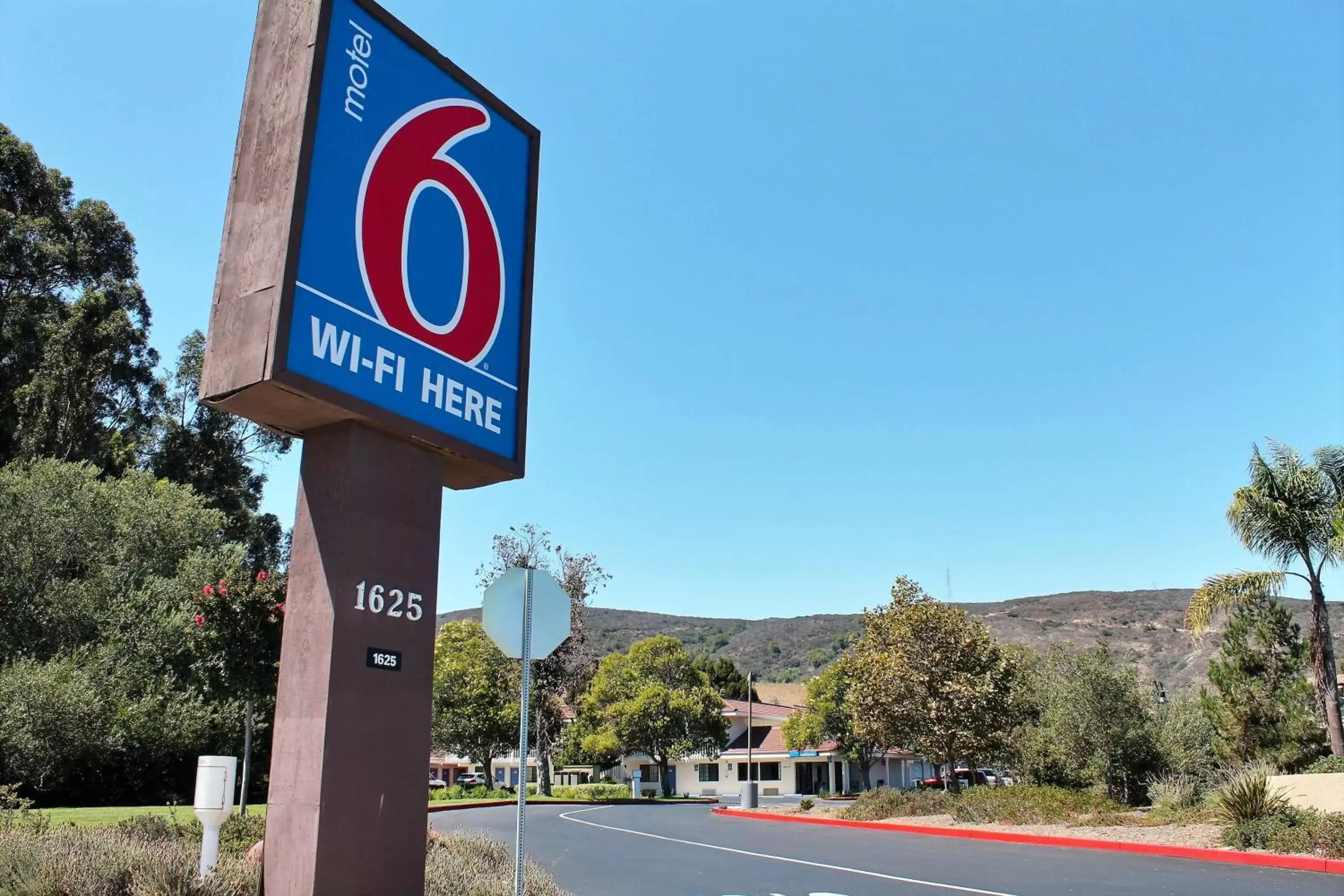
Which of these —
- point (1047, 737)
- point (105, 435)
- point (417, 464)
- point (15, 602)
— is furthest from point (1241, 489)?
point (105, 435)

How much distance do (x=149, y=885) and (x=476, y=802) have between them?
1398 inches

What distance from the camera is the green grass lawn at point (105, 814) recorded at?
13.8 metres

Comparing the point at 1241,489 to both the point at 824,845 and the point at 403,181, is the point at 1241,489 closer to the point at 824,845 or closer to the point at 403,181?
the point at 824,845

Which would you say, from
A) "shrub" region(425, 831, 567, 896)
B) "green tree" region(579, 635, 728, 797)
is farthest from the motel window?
"shrub" region(425, 831, 567, 896)

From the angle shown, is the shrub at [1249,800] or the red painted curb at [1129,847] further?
the shrub at [1249,800]

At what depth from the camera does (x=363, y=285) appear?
23.5 feet

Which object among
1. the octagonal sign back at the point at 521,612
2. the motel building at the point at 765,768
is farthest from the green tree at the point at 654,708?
the octagonal sign back at the point at 521,612

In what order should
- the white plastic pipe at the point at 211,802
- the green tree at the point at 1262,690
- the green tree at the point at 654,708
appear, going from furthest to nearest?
the green tree at the point at 654,708
the green tree at the point at 1262,690
the white plastic pipe at the point at 211,802

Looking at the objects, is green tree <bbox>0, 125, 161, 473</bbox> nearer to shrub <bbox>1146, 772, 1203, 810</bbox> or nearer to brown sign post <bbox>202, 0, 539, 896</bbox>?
brown sign post <bbox>202, 0, 539, 896</bbox>

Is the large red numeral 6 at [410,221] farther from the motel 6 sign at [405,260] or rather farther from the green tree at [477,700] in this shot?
the green tree at [477,700]

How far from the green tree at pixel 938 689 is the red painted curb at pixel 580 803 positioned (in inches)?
681

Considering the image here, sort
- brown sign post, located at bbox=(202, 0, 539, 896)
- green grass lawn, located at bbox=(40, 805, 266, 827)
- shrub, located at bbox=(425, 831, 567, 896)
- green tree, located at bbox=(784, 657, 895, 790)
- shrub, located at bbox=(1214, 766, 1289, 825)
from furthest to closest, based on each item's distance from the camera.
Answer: green tree, located at bbox=(784, 657, 895, 790)
shrub, located at bbox=(1214, 766, 1289, 825)
green grass lawn, located at bbox=(40, 805, 266, 827)
shrub, located at bbox=(425, 831, 567, 896)
brown sign post, located at bbox=(202, 0, 539, 896)

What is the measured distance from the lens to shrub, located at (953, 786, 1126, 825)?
2248 centimetres

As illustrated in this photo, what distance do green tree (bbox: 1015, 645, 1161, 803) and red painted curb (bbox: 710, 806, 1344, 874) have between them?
22.7 ft
